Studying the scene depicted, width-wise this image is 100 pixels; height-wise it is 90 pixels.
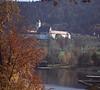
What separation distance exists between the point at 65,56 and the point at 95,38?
3.20 meters

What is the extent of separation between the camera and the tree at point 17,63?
12.6 ft

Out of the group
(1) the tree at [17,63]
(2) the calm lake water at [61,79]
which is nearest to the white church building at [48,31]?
(2) the calm lake water at [61,79]

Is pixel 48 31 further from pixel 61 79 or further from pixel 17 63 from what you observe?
pixel 17 63

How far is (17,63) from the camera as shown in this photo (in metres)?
3.96

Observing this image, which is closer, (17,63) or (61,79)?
(17,63)

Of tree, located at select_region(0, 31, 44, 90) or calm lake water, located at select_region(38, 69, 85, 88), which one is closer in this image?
tree, located at select_region(0, 31, 44, 90)

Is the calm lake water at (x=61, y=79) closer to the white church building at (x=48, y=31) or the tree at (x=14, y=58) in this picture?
the white church building at (x=48, y=31)

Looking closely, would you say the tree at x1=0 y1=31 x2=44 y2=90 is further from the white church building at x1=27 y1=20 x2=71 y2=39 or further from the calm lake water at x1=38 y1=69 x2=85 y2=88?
the white church building at x1=27 y1=20 x2=71 y2=39

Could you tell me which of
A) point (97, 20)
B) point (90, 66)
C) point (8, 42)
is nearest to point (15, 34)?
point (8, 42)

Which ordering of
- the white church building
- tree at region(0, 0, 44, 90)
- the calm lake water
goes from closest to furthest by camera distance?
tree at region(0, 0, 44, 90), the calm lake water, the white church building

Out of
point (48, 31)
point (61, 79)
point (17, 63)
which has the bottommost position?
point (61, 79)

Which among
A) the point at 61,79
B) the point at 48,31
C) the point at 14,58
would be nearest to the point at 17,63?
the point at 14,58

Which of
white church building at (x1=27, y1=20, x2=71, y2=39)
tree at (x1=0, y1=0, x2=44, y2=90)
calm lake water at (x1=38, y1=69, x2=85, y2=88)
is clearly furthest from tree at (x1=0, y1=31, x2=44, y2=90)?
white church building at (x1=27, y1=20, x2=71, y2=39)

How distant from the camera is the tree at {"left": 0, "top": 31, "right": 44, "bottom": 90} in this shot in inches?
151
